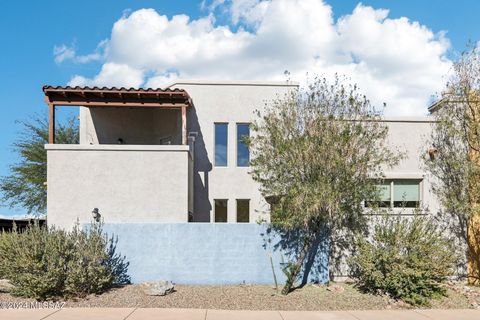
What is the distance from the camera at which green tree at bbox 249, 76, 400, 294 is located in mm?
11789

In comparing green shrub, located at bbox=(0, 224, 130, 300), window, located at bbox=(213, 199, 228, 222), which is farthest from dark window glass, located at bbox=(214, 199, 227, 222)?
green shrub, located at bbox=(0, 224, 130, 300)

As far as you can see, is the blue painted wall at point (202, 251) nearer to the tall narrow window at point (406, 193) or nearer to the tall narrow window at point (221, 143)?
the tall narrow window at point (406, 193)

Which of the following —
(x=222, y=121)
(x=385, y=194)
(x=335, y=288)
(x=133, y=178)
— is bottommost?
(x=335, y=288)

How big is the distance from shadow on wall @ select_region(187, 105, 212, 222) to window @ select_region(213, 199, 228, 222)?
12.7 inches

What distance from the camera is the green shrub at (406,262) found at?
11.8 m

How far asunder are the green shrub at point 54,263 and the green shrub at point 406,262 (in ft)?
24.3

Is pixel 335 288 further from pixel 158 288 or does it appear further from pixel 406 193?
pixel 158 288

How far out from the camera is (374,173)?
13.2 metres

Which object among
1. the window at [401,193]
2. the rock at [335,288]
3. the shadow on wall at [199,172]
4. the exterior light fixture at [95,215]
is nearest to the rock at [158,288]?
the exterior light fixture at [95,215]

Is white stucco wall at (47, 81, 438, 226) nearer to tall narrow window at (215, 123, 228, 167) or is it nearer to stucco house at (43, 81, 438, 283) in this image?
stucco house at (43, 81, 438, 283)

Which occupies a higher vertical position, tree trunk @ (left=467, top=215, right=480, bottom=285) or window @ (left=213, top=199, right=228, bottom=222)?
window @ (left=213, top=199, right=228, bottom=222)

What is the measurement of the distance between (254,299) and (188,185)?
16.5 feet

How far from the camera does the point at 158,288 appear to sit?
39.7 feet

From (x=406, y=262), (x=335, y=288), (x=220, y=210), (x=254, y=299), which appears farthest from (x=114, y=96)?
(x=406, y=262)
